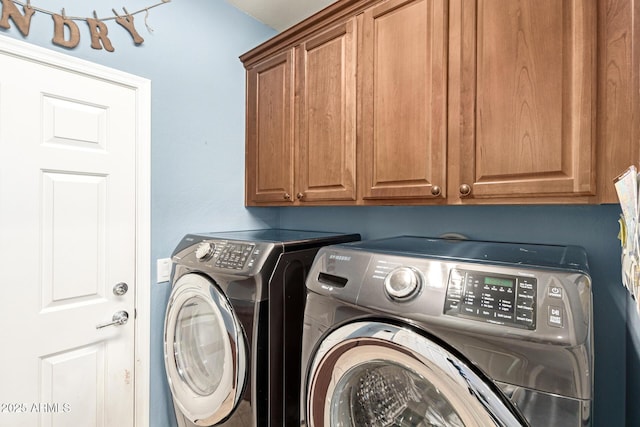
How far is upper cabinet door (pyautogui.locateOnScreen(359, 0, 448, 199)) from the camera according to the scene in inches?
47.7

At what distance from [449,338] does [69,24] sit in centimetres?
191

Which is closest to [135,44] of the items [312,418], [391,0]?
[391,0]

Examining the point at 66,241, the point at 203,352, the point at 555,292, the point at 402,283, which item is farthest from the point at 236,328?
the point at 555,292

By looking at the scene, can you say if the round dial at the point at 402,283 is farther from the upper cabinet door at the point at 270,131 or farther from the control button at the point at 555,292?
the upper cabinet door at the point at 270,131

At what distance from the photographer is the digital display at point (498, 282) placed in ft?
2.48

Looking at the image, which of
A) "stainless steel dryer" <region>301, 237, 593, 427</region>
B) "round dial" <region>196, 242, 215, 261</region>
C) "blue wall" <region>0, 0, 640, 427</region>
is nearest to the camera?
"stainless steel dryer" <region>301, 237, 593, 427</region>

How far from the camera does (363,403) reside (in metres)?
1.06

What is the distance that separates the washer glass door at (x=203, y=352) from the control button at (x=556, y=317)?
1.02 meters

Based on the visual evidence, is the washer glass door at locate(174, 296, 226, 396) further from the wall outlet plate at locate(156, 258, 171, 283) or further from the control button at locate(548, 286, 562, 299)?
the control button at locate(548, 286, 562, 299)

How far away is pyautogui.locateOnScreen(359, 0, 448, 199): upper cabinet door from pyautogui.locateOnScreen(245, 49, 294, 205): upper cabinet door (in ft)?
1.66

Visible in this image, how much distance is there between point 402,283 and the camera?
872mm

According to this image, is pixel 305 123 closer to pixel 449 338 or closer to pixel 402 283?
pixel 402 283

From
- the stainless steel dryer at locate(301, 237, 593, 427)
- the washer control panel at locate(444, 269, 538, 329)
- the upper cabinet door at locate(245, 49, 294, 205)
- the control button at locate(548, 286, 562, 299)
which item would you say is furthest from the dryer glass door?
the upper cabinet door at locate(245, 49, 294, 205)

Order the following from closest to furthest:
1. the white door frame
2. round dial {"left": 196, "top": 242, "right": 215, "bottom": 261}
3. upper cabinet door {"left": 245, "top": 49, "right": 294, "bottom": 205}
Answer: round dial {"left": 196, "top": 242, "right": 215, "bottom": 261} → the white door frame → upper cabinet door {"left": 245, "top": 49, "right": 294, "bottom": 205}
